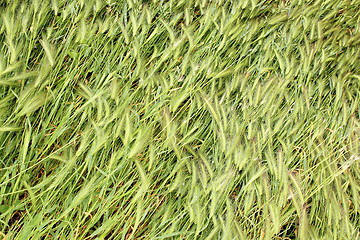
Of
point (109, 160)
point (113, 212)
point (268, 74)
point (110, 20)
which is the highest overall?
point (110, 20)

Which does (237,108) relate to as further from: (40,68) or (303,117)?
(40,68)

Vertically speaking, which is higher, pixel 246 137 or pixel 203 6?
pixel 203 6

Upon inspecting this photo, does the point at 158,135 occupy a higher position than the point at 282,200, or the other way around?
the point at 158,135

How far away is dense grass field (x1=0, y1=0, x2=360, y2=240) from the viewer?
135 cm

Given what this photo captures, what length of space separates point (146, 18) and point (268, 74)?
0.46 meters

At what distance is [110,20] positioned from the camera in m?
1.47

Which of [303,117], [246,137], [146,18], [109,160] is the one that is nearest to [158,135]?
[109,160]

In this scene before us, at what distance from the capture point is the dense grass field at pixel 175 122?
1.35 meters

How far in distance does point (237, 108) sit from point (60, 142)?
1.97 ft

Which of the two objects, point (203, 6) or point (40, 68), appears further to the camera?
point (203, 6)

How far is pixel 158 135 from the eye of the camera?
1.42 m

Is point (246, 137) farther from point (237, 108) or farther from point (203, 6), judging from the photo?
point (203, 6)

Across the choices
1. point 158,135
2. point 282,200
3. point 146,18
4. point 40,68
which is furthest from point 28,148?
point 282,200

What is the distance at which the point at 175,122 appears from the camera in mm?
1431
